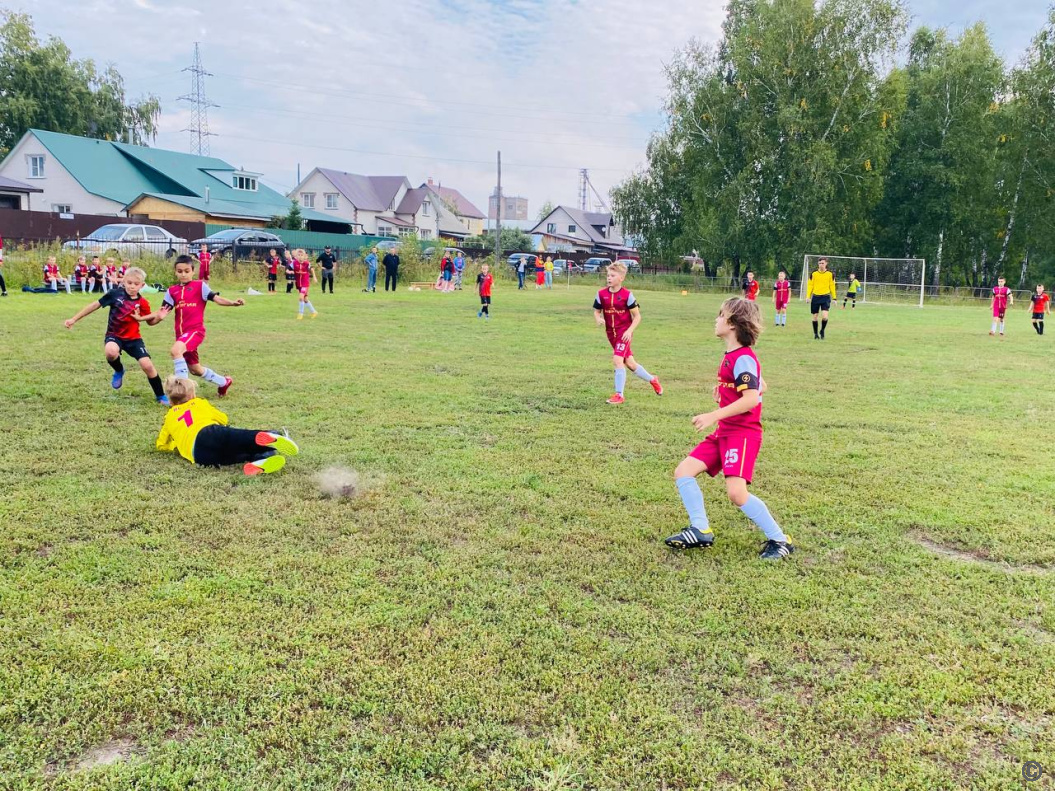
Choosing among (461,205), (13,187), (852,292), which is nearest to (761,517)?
(852,292)

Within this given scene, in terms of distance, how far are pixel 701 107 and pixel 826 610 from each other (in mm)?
44545

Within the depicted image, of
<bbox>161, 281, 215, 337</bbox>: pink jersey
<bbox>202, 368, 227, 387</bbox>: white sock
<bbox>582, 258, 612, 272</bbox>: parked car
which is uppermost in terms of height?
<bbox>582, 258, 612, 272</bbox>: parked car

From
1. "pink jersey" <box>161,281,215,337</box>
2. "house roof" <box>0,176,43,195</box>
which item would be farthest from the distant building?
"pink jersey" <box>161,281,215,337</box>

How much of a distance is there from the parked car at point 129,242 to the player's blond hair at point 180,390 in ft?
74.1

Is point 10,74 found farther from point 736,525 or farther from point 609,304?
point 736,525

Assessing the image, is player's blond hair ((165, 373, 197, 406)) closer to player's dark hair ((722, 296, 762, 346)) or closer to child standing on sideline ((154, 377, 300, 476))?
child standing on sideline ((154, 377, 300, 476))

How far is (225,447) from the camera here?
20.2ft

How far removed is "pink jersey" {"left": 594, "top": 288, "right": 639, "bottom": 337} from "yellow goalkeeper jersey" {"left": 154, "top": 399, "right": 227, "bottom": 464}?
5073 mm

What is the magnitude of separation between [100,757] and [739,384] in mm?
3716

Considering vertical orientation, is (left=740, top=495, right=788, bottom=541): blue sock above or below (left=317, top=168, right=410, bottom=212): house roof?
below

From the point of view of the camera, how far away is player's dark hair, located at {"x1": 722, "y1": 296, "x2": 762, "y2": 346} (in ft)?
15.3

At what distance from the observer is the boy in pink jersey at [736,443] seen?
180 inches

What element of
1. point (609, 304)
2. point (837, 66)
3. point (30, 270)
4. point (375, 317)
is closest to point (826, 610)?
point (609, 304)

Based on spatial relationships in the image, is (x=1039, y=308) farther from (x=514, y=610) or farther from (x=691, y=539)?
(x=514, y=610)
